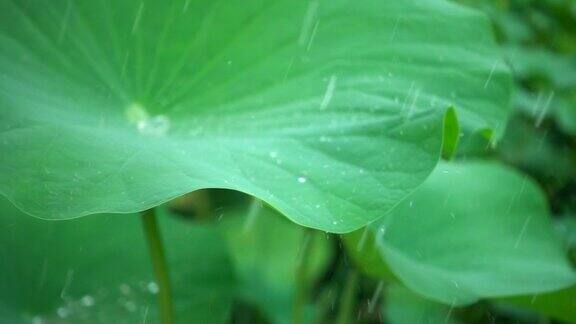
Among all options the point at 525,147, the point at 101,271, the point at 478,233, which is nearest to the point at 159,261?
the point at 101,271

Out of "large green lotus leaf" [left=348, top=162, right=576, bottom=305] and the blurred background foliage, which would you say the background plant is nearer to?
"large green lotus leaf" [left=348, top=162, right=576, bottom=305]

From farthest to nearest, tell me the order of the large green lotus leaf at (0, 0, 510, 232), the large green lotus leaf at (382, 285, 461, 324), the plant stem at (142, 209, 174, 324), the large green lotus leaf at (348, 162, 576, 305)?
the large green lotus leaf at (382, 285, 461, 324)
the large green lotus leaf at (348, 162, 576, 305)
the plant stem at (142, 209, 174, 324)
the large green lotus leaf at (0, 0, 510, 232)

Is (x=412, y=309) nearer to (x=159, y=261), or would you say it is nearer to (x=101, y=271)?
(x=101, y=271)

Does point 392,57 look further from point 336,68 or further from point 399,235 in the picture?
point 399,235

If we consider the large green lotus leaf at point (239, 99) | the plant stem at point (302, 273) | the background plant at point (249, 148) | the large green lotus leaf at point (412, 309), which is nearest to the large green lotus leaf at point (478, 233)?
the background plant at point (249, 148)

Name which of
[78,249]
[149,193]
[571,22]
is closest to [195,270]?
[78,249]

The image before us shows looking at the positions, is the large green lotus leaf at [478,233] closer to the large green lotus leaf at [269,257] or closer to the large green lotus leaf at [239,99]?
the large green lotus leaf at [239,99]

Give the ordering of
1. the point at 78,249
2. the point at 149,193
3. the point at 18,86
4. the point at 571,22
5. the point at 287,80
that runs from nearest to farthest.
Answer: the point at 149,193 → the point at 18,86 → the point at 287,80 → the point at 78,249 → the point at 571,22

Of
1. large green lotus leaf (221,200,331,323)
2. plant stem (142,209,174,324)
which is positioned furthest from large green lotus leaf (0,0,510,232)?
large green lotus leaf (221,200,331,323)
